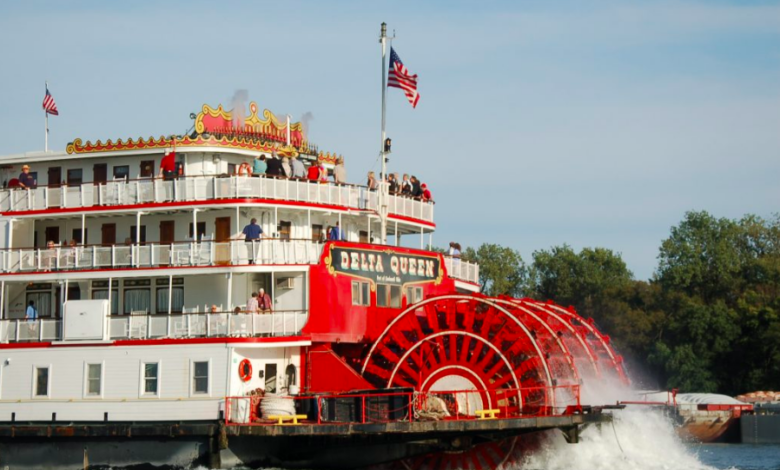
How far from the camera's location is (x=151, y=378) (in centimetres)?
2589

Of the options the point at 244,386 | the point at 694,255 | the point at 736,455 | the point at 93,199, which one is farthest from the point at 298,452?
the point at 694,255

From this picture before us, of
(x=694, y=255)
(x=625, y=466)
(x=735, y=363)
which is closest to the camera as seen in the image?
(x=625, y=466)

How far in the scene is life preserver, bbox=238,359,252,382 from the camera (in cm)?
2542

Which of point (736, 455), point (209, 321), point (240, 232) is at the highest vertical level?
point (240, 232)

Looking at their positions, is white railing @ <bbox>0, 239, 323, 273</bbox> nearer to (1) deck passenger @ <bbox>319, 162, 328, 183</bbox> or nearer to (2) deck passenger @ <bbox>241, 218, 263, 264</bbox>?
(2) deck passenger @ <bbox>241, 218, 263, 264</bbox>

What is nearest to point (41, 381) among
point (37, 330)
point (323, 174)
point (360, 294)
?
point (37, 330)

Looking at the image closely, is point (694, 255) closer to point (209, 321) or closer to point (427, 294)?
point (427, 294)

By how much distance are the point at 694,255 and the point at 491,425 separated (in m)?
43.5

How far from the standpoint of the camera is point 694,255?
64.9 metres

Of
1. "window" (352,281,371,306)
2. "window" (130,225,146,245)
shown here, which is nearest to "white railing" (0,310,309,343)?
"window" (352,281,371,306)

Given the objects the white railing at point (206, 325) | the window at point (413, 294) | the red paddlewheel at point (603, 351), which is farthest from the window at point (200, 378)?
the red paddlewheel at point (603, 351)

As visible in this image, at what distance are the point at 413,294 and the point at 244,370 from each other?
503 cm

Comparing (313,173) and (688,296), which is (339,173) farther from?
(688,296)

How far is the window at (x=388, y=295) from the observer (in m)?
28.0
